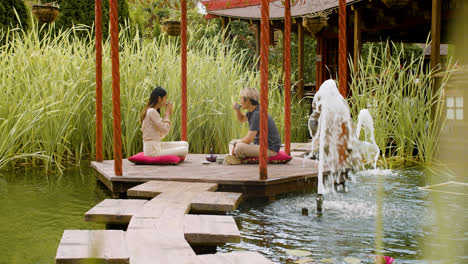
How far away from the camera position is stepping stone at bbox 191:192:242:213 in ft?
11.2

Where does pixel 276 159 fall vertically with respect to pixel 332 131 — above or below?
A: below

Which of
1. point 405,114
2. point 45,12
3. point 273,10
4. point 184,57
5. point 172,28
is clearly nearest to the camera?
point 184,57

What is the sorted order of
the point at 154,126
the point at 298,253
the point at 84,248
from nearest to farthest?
the point at 84,248, the point at 298,253, the point at 154,126

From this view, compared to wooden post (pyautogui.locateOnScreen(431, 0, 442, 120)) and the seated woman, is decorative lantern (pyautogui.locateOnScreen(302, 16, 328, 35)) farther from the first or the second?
the seated woman

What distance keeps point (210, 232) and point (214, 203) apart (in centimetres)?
78

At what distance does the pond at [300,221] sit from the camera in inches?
114

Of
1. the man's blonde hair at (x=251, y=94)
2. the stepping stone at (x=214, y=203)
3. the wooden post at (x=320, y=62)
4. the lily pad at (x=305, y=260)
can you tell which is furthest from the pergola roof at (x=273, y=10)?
the lily pad at (x=305, y=260)

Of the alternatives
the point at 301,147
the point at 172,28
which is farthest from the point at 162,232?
the point at 172,28

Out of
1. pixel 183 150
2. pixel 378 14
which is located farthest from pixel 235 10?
pixel 183 150

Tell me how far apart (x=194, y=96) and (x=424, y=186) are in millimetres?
3230

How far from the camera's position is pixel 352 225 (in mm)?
3447

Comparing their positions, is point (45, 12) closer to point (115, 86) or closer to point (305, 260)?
point (115, 86)

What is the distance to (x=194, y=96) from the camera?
22.4ft

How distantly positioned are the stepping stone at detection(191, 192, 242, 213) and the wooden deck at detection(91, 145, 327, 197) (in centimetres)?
51
